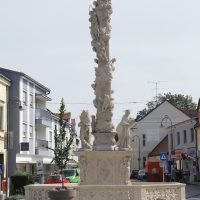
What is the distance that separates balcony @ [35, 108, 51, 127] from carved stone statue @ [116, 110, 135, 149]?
1641 inches

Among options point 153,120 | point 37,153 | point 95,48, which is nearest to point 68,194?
point 95,48

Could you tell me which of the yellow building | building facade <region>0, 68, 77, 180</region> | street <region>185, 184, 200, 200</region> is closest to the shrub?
street <region>185, 184, 200, 200</region>

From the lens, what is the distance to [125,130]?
20797 mm

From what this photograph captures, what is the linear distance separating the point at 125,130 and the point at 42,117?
43.5 metres

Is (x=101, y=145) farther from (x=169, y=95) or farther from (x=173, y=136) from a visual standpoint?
(x=169, y=95)

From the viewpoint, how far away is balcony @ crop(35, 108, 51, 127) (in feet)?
205

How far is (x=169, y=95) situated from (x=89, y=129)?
9728cm

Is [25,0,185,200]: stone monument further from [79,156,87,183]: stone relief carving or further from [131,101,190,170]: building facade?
[131,101,190,170]: building facade

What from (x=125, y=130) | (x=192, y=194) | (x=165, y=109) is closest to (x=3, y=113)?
(x=192, y=194)

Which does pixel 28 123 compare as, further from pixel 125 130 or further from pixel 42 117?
pixel 125 130

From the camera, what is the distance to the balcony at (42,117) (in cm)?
6238

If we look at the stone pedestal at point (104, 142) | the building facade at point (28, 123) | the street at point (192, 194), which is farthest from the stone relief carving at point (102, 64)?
the building facade at point (28, 123)

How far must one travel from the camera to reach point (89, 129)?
21141 mm

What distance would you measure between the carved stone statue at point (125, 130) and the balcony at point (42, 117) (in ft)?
137
